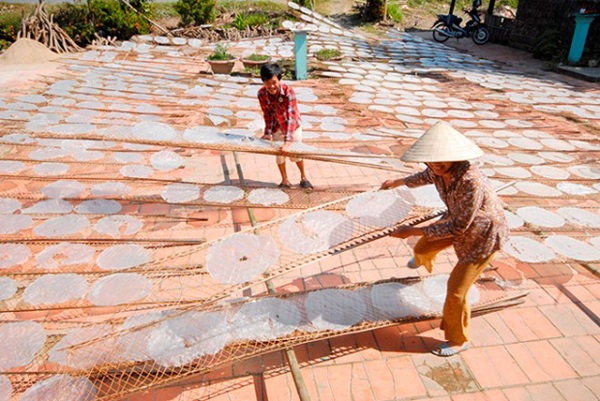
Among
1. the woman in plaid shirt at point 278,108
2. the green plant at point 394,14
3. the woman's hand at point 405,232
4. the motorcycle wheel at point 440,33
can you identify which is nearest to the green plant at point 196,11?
the green plant at point 394,14

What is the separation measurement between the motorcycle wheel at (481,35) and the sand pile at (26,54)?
13531mm

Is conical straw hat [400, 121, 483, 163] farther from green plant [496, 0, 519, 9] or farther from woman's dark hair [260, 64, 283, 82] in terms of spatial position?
green plant [496, 0, 519, 9]

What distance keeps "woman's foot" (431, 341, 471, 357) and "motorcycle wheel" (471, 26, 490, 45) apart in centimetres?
1438

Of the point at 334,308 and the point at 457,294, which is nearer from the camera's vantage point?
the point at 457,294

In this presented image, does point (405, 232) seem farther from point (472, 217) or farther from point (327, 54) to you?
point (327, 54)

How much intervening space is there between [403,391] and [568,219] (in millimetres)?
2521

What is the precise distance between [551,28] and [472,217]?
13.2 meters

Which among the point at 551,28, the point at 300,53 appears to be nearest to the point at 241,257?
the point at 300,53

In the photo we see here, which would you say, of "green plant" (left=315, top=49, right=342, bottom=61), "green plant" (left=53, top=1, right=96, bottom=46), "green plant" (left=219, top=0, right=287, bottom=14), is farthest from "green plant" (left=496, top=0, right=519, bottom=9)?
"green plant" (left=53, top=1, right=96, bottom=46)

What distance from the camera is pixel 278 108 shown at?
4.13 meters

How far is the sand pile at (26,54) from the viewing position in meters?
9.98

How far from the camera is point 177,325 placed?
2.53m

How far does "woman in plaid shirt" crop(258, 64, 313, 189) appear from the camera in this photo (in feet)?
12.4

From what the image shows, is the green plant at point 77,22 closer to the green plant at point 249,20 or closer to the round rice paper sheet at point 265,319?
the green plant at point 249,20
